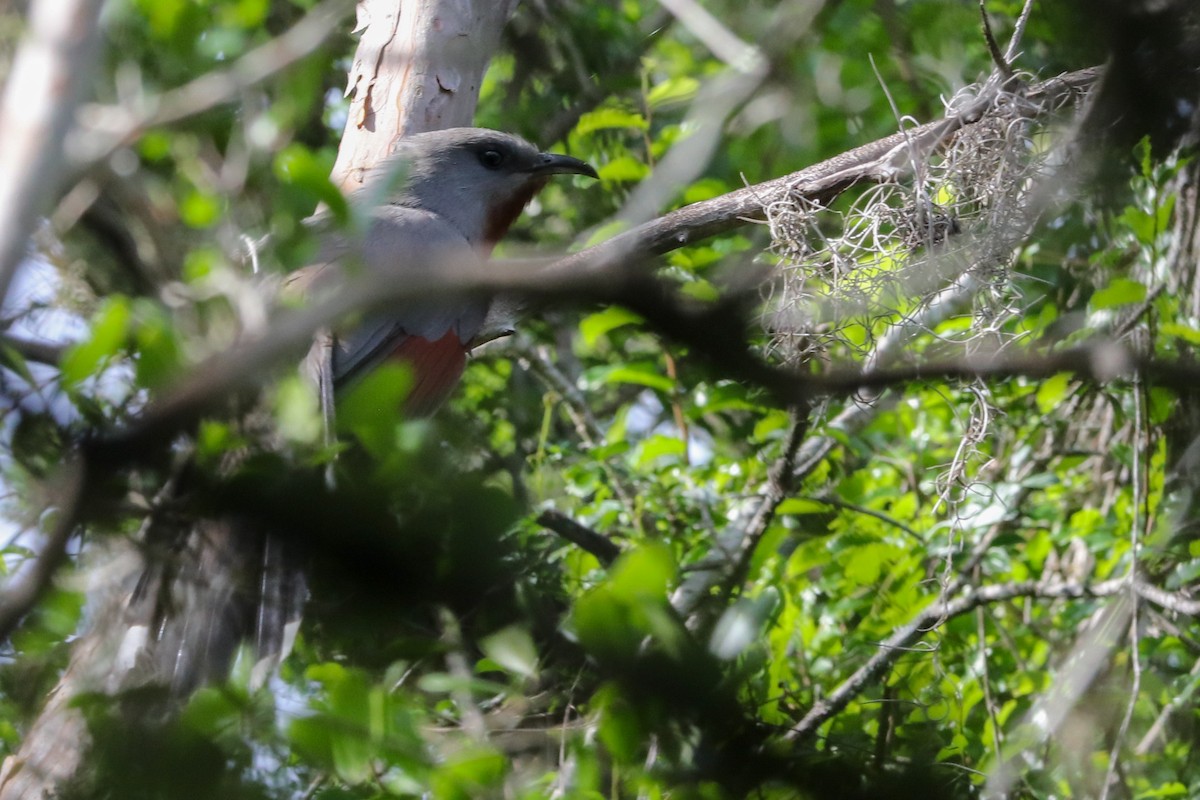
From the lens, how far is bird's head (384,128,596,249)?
14.7 ft

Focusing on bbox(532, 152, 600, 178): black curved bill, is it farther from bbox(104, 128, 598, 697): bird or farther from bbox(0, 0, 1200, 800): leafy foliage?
bbox(0, 0, 1200, 800): leafy foliage

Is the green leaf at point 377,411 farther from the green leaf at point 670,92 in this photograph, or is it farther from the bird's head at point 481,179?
the green leaf at point 670,92

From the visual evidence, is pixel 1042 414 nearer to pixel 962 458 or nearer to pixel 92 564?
pixel 962 458

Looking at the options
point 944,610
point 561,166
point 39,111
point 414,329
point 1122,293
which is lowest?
point 944,610

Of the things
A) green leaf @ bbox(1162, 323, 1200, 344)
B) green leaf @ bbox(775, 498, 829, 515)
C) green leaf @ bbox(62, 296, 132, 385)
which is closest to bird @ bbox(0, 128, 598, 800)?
green leaf @ bbox(62, 296, 132, 385)

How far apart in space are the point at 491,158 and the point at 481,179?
10 centimetres

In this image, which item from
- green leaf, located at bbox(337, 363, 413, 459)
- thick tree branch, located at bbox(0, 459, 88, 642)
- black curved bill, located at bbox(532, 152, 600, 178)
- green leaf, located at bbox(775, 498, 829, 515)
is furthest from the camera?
black curved bill, located at bbox(532, 152, 600, 178)

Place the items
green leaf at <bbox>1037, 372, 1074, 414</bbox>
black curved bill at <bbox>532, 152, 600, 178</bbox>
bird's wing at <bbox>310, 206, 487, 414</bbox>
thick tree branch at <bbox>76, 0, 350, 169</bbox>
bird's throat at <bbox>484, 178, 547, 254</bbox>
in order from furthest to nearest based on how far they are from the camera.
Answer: bird's throat at <bbox>484, 178, 547, 254</bbox> → black curved bill at <bbox>532, 152, 600, 178</bbox> → green leaf at <bbox>1037, 372, 1074, 414</bbox> → bird's wing at <bbox>310, 206, 487, 414</bbox> → thick tree branch at <bbox>76, 0, 350, 169</bbox>

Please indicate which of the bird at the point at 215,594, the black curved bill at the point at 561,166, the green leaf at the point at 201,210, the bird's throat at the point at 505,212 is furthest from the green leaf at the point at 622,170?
the green leaf at the point at 201,210

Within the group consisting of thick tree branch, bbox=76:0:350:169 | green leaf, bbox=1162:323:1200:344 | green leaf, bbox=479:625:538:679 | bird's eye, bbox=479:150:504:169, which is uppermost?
thick tree branch, bbox=76:0:350:169

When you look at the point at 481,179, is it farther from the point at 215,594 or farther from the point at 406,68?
the point at 215,594

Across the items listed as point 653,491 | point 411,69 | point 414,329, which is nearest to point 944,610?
point 653,491

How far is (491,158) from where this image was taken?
15.1 ft

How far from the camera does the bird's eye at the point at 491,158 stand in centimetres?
457
